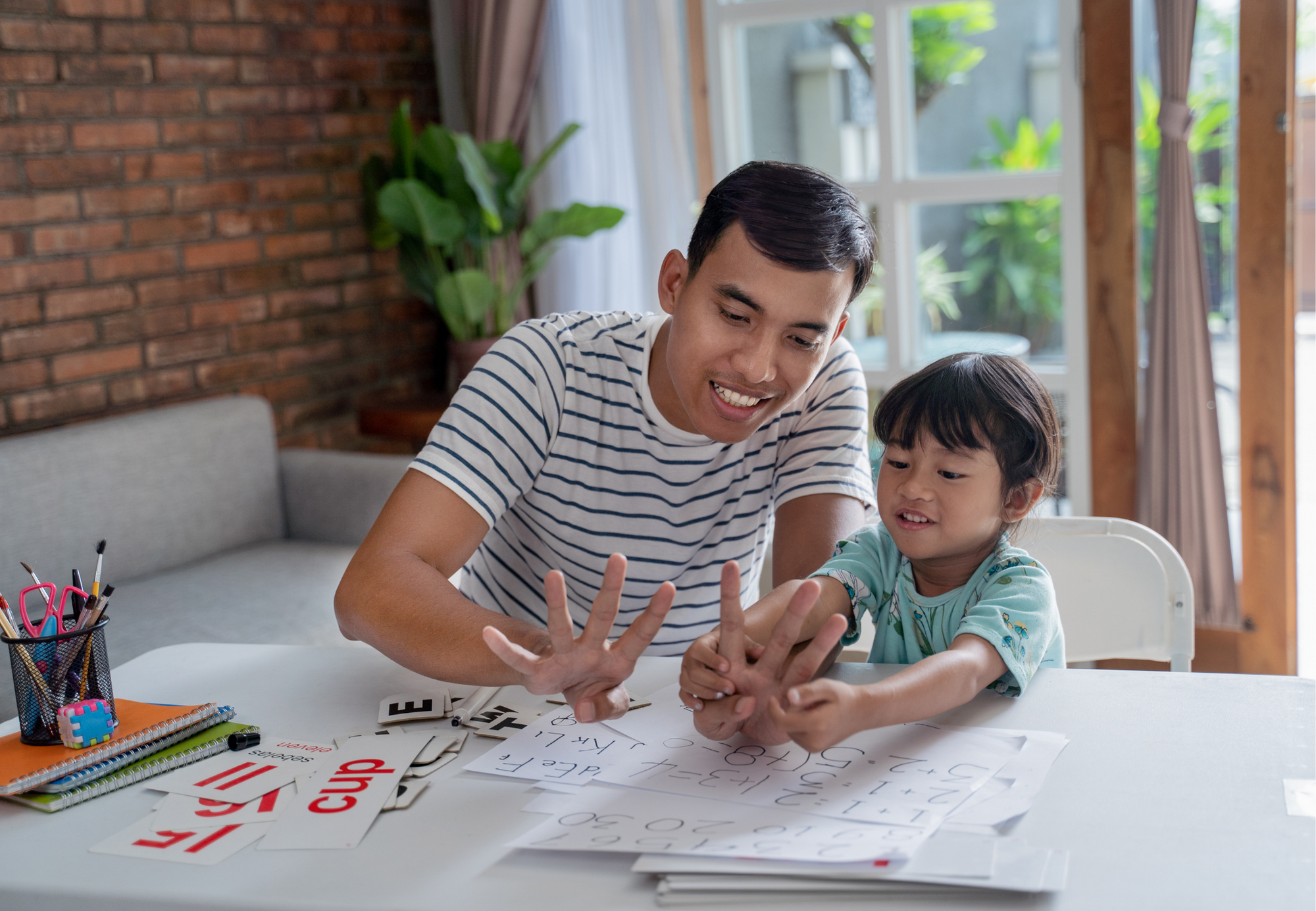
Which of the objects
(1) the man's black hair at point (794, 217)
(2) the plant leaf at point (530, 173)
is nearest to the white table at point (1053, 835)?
(1) the man's black hair at point (794, 217)

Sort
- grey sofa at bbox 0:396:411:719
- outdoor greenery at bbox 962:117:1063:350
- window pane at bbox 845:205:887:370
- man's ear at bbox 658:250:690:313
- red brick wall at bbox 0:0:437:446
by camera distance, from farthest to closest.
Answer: window pane at bbox 845:205:887:370, outdoor greenery at bbox 962:117:1063:350, red brick wall at bbox 0:0:437:446, grey sofa at bbox 0:396:411:719, man's ear at bbox 658:250:690:313

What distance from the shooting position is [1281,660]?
2557 mm

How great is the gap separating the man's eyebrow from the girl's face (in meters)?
0.17

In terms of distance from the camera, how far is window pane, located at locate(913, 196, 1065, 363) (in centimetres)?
280

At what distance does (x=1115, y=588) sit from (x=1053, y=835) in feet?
2.33

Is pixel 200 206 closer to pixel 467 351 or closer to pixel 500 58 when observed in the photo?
pixel 467 351

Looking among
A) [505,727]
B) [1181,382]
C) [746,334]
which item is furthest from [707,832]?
[1181,382]

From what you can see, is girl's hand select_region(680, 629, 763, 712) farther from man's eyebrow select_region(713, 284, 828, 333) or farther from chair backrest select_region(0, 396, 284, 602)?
chair backrest select_region(0, 396, 284, 602)

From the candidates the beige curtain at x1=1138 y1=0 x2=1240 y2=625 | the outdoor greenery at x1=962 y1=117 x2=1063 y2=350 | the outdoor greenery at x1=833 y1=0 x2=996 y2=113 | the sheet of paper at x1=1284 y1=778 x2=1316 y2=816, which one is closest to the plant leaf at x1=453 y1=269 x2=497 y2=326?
the outdoor greenery at x1=833 y1=0 x2=996 y2=113

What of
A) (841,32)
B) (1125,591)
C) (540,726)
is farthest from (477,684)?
(841,32)

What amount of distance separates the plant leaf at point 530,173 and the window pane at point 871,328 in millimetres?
856

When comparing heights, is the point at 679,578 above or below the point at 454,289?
below

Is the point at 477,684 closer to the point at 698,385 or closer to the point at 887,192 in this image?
the point at 698,385

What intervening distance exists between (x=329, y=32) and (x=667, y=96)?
3.44 feet
